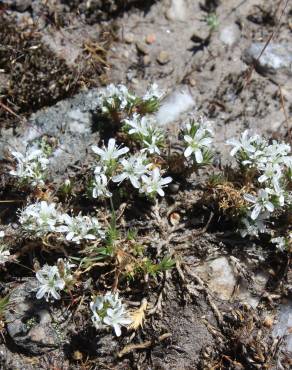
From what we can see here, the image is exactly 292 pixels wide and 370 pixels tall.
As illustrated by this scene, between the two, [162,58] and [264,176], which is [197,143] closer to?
[264,176]

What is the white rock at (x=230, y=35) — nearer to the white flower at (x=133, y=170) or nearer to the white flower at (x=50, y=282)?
the white flower at (x=133, y=170)

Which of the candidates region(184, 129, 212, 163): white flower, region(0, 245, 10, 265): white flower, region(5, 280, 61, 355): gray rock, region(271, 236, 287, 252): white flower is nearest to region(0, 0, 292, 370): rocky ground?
region(5, 280, 61, 355): gray rock

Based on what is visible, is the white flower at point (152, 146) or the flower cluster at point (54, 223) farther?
the white flower at point (152, 146)

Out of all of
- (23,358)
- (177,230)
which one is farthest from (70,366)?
(177,230)

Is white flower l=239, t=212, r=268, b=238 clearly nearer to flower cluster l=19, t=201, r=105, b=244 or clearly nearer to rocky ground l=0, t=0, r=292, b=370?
rocky ground l=0, t=0, r=292, b=370

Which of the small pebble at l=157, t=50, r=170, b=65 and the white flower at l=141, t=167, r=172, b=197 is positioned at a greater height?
the small pebble at l=157, t=50, r=170, b=65

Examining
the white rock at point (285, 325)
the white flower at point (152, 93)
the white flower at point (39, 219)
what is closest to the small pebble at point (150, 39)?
the white flower at point (152, 93)

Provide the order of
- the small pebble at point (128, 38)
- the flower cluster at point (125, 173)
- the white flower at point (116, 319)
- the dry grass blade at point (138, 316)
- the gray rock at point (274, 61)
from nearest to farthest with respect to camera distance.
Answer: the white flower at point (116, 319)
the dry grass blade at point (138, 316)
the flower cluster at point (125, 173)
the gray rock at point (274, 61)
the small pebble at point (128, 38)

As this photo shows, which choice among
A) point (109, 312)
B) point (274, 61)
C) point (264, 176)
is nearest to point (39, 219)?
point (109, 312)
